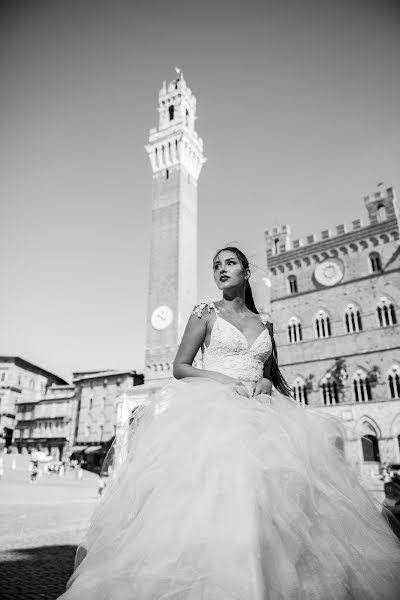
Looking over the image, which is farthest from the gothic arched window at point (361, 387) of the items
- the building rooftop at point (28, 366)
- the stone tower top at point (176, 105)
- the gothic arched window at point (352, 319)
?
the building rooftop at point (28, 366)

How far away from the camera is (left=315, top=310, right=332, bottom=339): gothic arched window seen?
25422 millimetres

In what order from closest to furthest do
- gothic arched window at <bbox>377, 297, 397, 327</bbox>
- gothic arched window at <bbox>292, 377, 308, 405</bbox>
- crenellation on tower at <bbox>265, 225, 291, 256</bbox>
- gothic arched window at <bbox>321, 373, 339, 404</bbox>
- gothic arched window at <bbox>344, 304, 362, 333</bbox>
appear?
1. gothic arched window at <bbox>377, 297, 397, 327</bbox>
2. gothic arched window at <bbox>321, 373, 339, 404</bbox>
3. gothic arched window at <bbox>344, 304, 362, 333</bbox>
4. gothic arched window at <bbox>292, 377, 308, 405</bbox>
5. crenellation on tower at <bbox>265, 225, 291, 256</bbox>

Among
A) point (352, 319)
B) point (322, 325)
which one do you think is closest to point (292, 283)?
point (322, 325)

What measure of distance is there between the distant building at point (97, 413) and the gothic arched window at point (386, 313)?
25196mm

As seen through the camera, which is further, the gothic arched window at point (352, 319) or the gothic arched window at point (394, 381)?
the gothic arched window at point (352, 319)

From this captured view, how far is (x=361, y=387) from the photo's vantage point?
23266mm

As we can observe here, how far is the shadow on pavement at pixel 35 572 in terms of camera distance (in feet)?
10.7

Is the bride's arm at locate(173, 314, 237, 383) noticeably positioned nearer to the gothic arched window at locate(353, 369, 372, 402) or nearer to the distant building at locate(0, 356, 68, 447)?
the gothic arched window at locate(353, 369, 372, 402)

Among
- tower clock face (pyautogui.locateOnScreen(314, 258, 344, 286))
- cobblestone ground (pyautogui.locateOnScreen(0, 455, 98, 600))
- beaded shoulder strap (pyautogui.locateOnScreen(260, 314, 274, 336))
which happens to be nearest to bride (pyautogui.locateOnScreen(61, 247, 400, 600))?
beaded shoulder strap (pyautogui.locateOnScreen(260, 314, 274, 336))

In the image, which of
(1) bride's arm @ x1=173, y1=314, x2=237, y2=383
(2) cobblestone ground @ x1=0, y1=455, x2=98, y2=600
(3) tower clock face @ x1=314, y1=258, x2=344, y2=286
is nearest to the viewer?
(1) bride's arm @ x1=173, y1=314, x2=237, y2=383

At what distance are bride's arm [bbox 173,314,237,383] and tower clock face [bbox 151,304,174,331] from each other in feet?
102

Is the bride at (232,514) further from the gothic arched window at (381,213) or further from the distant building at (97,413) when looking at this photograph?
the distant building at (97,413)

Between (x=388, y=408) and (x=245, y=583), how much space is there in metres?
23.4

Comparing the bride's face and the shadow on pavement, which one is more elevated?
the bride's face
